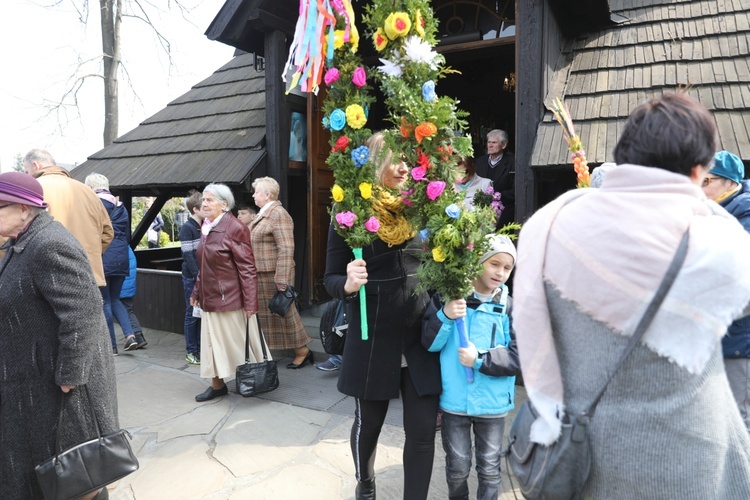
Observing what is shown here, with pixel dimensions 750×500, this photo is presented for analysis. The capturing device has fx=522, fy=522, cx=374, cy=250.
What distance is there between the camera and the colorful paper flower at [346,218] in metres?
2.54

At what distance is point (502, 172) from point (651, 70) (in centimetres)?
166

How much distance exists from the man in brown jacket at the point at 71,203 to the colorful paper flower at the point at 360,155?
2905mm

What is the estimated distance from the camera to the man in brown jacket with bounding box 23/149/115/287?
13.9 feet

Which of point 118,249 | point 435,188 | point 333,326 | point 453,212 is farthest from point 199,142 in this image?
point 453,212

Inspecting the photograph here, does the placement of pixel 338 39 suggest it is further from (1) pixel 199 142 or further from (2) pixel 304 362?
(1) pixel 199 142

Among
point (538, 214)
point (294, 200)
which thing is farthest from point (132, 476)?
point (294, 200)

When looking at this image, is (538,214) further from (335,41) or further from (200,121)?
(200,121)

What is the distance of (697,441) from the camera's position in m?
1.26

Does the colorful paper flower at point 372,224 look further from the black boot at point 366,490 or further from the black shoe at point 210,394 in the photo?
the black shoe at point 210,394

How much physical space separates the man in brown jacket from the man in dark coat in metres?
3.88

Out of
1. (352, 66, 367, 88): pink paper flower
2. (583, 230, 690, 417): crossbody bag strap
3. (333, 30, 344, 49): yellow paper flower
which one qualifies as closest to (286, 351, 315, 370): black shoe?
(352, 66, 367, 88): pink paper flower

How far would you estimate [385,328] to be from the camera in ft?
8.55

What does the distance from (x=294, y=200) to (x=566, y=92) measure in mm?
3708

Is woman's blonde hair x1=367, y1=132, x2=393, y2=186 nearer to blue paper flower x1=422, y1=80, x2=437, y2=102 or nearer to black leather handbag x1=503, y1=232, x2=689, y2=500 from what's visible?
blue paper flower x1=422, y1=80, x2=437, y2=102
